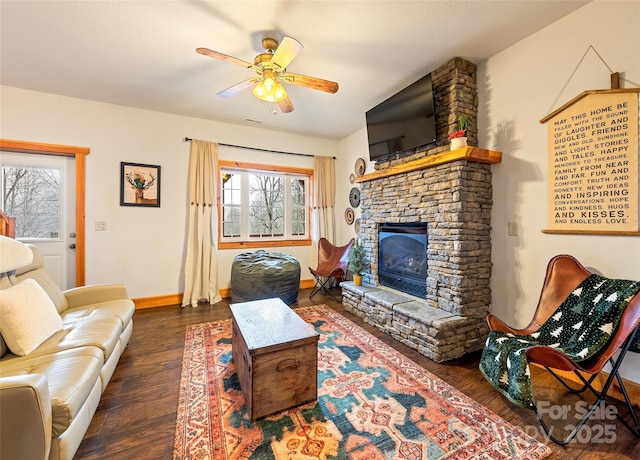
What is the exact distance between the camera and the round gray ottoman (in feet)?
11.6

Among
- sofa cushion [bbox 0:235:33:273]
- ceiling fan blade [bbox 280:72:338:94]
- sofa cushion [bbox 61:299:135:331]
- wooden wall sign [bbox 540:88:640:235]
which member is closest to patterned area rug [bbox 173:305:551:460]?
sofa cushion [bbox 61:299:135:331]

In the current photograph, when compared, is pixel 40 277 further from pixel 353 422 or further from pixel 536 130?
pixel 536 130

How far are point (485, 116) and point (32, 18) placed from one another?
12.7 ft

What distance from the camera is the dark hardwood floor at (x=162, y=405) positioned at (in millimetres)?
1340

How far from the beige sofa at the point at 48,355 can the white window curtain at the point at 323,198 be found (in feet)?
10.0

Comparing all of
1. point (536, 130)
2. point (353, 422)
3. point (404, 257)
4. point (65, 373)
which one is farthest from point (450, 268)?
point (65, 373)

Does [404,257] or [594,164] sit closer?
[594,164]

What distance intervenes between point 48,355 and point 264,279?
2.21 meters

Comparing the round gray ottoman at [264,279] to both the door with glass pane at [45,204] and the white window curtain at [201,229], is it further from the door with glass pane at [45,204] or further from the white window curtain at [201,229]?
the door with glass pane at [45,204]

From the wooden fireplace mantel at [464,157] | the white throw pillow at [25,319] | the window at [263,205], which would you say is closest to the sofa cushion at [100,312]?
the white throw pillow at [25,319]

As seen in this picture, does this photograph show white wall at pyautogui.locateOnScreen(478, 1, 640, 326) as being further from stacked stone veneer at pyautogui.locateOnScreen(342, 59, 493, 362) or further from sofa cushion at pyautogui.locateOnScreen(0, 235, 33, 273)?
sofa cushion at pyautogui.locateOnScreen(0, 235, 33, 273)

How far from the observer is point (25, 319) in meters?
1.54

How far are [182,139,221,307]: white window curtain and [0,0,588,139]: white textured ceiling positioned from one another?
90 cm

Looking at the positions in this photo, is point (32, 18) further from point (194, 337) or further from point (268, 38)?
point (194, 337)
